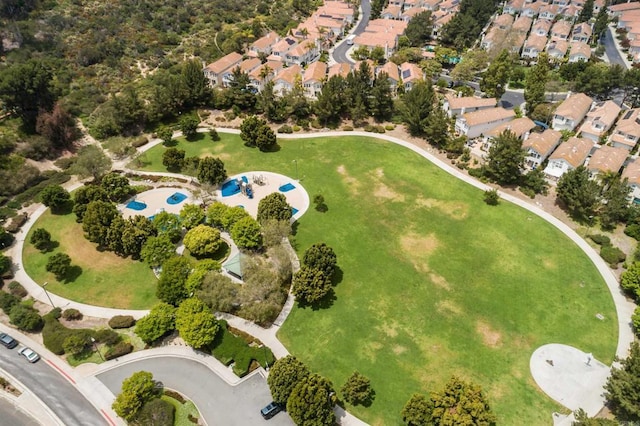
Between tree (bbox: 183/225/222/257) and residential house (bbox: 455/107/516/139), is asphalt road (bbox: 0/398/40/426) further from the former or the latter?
residential house (bbox: 455/107/516/139)

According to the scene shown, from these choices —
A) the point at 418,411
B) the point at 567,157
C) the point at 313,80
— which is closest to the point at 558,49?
the point at 567,157

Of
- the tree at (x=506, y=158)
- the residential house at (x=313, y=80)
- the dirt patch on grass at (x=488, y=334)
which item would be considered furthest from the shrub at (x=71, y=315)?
the tree at (x=506, y=158)

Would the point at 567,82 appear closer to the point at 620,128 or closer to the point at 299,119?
the point at 620,128

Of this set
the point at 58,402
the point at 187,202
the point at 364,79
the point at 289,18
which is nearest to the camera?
the point at 58,402

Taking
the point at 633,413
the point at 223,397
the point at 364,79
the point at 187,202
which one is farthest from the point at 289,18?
the point at 633,413

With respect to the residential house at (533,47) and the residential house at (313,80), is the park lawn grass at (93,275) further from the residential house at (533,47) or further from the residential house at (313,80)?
the residential house at (533,47)

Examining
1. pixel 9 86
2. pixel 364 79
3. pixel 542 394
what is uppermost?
pixel 9 86

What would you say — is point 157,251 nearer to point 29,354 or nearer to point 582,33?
point 29,354
